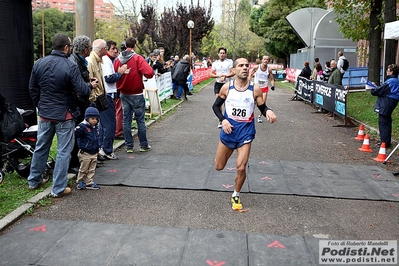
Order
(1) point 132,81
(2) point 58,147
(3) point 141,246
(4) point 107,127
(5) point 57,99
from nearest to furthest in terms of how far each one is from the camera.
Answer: (3) point 141,246, (5) point 57,99, (2) point 58,147, (4) point 107,127, (1) point 132,81

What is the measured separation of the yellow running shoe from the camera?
5469 millimetres

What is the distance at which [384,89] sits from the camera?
871 centimetres

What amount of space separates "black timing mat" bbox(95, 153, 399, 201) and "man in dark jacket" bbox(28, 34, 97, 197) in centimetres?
93

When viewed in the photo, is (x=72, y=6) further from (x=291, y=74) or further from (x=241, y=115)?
(x=241, y=115)

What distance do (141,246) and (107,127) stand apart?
3917 millimetres

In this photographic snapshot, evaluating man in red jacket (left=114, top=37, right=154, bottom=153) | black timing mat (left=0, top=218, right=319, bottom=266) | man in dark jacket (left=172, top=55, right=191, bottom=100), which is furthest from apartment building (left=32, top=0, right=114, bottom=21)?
black timing mat (left=0, top=218, right=319, bottom=266)

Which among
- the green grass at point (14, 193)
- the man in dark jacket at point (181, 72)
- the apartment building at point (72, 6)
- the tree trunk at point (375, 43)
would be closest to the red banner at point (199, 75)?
the man in dark jacket at point (181, 72)

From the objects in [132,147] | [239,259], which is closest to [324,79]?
[132,147]

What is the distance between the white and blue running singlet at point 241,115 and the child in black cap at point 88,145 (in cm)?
197

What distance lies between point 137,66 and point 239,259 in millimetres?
5050

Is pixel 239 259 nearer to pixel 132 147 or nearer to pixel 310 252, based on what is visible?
pixel 310 252

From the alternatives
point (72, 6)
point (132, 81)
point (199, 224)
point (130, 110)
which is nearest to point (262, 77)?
point (130, 110)

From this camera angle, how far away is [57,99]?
18.5 ft

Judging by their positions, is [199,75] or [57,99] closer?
[57,99]
